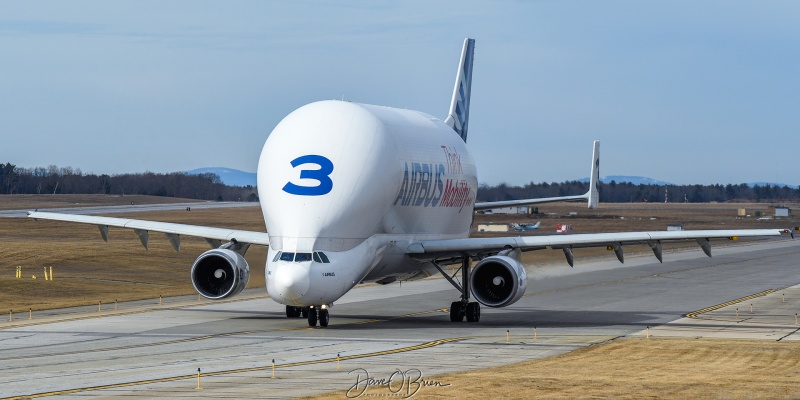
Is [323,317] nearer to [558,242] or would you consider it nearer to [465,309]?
[465,309]

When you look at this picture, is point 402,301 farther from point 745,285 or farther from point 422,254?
point 745,285

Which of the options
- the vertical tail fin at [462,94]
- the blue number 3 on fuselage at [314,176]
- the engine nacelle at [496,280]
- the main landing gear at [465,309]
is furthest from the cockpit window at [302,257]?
the vertical tail fin at [462,94]

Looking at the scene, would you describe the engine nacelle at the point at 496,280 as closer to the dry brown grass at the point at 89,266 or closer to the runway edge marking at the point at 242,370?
the runway edge marking at the point at 242,370

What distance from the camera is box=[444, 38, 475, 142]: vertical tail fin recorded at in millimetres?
57500

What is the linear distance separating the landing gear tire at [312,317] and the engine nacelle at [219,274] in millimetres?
2963

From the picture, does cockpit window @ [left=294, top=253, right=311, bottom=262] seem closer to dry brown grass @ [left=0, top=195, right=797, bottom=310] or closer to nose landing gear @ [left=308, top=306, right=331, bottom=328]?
nose landing gear @ [left=308, top=306, right=331, bottom=328]

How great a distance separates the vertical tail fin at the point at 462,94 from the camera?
57.5 m

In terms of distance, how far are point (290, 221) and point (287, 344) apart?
13.8 feet

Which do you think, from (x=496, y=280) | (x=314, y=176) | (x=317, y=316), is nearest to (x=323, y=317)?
(x=317, y=316)

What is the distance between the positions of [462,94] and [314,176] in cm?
2240

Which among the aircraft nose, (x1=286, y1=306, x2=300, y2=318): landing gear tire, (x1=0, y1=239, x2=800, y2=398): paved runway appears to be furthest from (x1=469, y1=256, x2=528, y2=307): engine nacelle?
the aircraft nose

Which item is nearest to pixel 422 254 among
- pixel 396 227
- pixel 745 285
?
pixel 396 227

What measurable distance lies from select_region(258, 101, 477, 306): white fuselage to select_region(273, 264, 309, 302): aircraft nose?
3 centimetres

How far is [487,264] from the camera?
4138 centimetres
